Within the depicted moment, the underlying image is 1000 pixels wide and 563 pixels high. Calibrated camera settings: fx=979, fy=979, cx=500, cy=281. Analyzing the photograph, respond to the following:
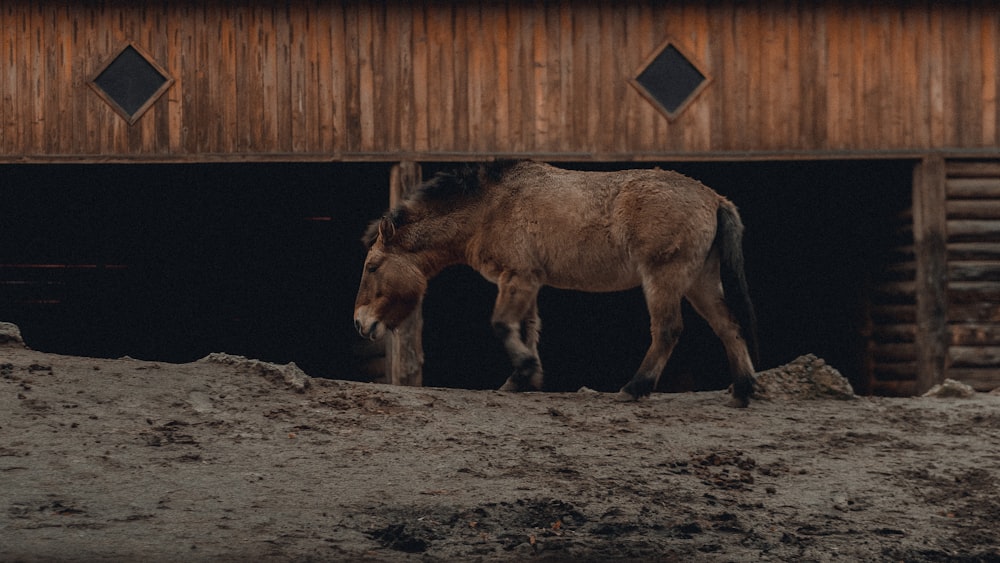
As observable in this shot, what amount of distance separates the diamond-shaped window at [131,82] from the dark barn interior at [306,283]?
1616 mm

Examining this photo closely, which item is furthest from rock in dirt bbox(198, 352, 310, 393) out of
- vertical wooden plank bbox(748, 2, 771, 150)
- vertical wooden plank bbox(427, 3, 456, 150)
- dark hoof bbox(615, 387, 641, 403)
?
vertical wooden plank bbox(748, 2, 771, 150)

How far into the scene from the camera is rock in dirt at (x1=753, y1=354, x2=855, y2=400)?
334 inches

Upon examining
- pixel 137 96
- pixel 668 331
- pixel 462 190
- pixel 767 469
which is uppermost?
pixel 137 96

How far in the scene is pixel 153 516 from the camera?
4605 millimetres

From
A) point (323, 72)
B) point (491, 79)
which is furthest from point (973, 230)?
point (323, 72)

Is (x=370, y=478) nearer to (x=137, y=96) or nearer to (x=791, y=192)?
(x=137, y=96)

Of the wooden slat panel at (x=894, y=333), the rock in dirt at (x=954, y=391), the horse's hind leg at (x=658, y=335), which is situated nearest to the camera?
the horse's hind leg at (x=658, y=335)

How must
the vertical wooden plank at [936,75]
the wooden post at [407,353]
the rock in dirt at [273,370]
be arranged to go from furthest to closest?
the vertical wooden plank at [936,75], the wooden post at [407,353], the rock in dirt at [273,370]

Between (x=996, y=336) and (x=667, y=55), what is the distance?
4.67 m

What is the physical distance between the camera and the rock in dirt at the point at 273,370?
7574 mm

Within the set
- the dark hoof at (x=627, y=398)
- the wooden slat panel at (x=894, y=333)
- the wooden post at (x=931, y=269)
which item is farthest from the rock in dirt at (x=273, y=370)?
the wooden slat panel at (x=894, y=333)

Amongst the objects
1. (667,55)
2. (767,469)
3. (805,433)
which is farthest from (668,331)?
(667,55)

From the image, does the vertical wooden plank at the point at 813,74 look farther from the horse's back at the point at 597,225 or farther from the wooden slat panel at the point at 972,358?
the horse's back at the point at 597,225

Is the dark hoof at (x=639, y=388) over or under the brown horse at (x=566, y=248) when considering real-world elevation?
under
